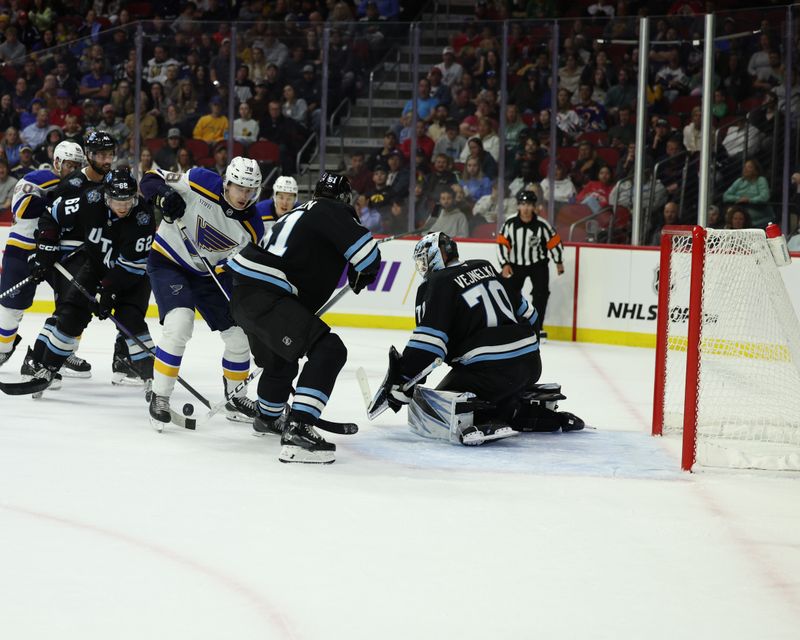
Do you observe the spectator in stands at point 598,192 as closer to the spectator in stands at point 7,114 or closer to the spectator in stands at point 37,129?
the spectator in stands at point 37,129

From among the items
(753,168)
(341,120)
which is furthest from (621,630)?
(341,120)

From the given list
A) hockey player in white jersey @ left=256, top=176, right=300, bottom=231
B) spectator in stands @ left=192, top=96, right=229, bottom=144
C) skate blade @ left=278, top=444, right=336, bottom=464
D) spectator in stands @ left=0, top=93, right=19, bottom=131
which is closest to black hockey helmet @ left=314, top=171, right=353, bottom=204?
skate blade @ left=278, top=444, right=336, bottom=464

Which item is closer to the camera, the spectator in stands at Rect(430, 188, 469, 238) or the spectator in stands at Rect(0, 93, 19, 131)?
the spectator in stands at Rect(430, 188, 469, 238)

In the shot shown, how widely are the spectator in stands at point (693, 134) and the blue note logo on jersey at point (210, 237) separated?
13.7ft

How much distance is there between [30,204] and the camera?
5.48 metres

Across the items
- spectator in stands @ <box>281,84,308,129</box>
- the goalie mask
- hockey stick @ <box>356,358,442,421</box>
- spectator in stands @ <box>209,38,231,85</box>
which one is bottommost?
hockey stick @ <box>356,358,442,421</box>

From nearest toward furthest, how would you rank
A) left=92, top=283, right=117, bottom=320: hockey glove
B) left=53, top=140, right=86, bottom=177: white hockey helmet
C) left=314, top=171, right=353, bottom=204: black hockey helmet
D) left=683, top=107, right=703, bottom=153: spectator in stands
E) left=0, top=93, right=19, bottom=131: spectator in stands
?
left=314, top=171, right=353, bottom=204: black hockey helmet < left=92, top=283, right=117, bottom=320: hockey glove < left=53, top=140, right=86, bottom=177: white hockey helmet < left=683, top=107, right=703, bottom=153: spectator in stands < left=0, top=93, right=19, bottom=131: spectator in stands

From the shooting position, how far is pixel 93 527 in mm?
3207

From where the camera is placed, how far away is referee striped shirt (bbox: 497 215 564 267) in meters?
8.04

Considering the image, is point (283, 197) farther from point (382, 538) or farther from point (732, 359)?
point (382, 538)

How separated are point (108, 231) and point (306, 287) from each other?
1615 millimetres

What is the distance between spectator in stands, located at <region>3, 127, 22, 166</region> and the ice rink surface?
209 inches

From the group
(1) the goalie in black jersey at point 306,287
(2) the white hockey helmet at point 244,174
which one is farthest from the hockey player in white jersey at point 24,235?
(1) the goalie in black jersey at point 306,287

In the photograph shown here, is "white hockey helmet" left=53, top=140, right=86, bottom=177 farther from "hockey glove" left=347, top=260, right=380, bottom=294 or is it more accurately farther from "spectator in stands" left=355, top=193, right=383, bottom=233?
"spectator in stands" left=355, top=193, right=383, bottom=233
